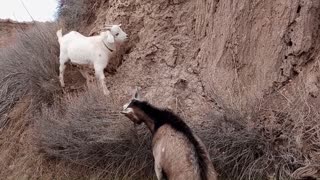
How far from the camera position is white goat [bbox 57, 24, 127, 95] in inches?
428

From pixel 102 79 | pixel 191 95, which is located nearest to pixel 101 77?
pixel 102 79

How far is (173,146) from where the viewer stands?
24.0ft

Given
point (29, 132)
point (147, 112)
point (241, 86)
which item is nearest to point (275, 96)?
point (241, 86)

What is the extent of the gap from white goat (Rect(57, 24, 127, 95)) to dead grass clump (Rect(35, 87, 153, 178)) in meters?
0.45

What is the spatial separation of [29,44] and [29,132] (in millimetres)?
2344

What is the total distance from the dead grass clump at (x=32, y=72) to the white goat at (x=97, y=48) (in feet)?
3.52

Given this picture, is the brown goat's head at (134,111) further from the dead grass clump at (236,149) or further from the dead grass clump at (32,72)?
the dead grass clump at (32,72)

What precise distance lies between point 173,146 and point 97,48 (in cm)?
429

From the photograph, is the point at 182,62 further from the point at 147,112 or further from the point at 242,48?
the point at 147,112

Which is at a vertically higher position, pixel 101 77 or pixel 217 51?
pixel 217 51

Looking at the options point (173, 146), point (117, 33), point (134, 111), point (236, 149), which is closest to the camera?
point (173, 146)

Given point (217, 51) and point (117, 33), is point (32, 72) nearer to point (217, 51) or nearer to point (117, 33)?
point (117, 33)

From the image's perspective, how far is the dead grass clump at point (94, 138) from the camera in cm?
1008

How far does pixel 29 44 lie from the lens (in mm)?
13641
